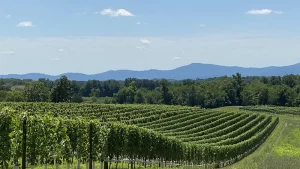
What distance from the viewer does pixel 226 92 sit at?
178 metres

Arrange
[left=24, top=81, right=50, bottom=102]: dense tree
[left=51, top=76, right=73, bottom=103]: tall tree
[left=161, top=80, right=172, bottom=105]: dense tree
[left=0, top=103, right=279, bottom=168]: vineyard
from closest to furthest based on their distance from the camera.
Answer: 1. [left=0, top=103, right=279, bottom=168]: vineyard
2. [left=51, top=76, right=73, bottom=103]: tall tree
3. [left=24, top=81, right=50, bottom=102]: dense tree
4. [left=161, top=80, right=172, bottom=105]: dense tree

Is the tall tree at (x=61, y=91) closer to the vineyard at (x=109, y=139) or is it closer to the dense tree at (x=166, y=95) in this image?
the vineyard at (x=109, y=139)

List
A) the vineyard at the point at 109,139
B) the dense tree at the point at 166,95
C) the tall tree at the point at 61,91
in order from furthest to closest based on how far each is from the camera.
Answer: the dense tree at the point at 166,95 < the tall tree at the point at 61,91 < the vineyard at the point at 109,139

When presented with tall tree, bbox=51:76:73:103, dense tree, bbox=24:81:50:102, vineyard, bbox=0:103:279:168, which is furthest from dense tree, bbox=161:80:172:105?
vineyard, bbox=0:103:279:168

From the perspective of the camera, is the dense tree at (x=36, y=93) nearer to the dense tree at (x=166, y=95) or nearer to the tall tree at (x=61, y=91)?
the tall tree at (x=61, y=91)

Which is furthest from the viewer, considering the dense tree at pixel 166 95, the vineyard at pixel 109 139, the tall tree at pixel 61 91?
the dense tree at pixel 166 95

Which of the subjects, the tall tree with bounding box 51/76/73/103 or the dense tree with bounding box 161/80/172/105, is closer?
the tall tree with bounding box 51/76/73/103

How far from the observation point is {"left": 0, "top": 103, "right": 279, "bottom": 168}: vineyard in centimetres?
1441

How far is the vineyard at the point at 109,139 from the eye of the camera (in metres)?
14.4

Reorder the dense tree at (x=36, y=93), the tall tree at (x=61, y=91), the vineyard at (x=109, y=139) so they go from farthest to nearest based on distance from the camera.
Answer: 1. the dense tree at (x=36, y=93)
2. the tall tree at (x=61, y=91)
3. the vineyard at (x=109, y=139)

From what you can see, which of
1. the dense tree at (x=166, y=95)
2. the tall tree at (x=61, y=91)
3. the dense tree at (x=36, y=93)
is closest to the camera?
the tall tree at (x=61, y=91)

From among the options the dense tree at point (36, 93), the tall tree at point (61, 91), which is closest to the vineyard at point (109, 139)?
the tall tree at point (61, 91)

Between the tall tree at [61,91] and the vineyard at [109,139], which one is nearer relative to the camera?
the vineyard at [109,139]

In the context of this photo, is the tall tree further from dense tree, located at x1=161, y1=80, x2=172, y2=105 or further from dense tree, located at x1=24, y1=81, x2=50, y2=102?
dense tree, located at x1=161, y1=80, x2=172, y2=105
